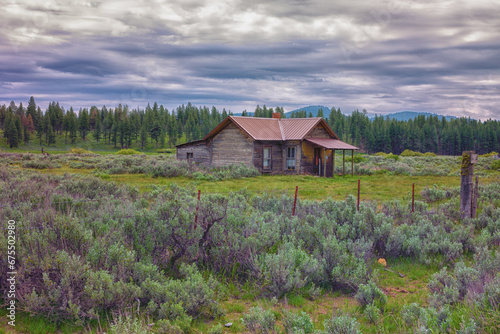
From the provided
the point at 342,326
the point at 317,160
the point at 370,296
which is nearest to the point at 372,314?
the point at 370,296

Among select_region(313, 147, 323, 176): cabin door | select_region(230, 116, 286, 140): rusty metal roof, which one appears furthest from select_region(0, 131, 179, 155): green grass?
select_region(313, 147, 323, 176): cabin door

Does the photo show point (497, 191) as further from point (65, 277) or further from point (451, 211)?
point (65, 277)

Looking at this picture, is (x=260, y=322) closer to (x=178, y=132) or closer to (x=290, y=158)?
(x=290, y=158)

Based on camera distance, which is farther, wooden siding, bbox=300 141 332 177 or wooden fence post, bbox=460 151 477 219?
wooden siding, bbox=300 141 332 177

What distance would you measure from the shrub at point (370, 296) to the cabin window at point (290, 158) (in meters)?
21.2

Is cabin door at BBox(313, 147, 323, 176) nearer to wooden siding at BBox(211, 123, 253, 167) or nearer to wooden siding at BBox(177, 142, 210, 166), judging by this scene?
wooden siding at BBox(211, 123, 253, 167)

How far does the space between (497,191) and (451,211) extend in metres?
4.93

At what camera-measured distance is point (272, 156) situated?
86.5 ft

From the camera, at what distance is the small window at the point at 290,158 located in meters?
26.5

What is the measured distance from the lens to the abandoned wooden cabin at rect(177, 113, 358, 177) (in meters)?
26.0

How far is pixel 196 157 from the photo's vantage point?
93.4ft

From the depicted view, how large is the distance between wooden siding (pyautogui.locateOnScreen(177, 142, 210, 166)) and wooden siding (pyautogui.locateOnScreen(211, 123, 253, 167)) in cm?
61

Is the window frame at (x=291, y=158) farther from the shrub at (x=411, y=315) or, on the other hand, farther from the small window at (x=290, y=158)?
the shrub at (x=411, y=315)

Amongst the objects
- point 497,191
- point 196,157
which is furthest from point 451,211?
point 196,157
